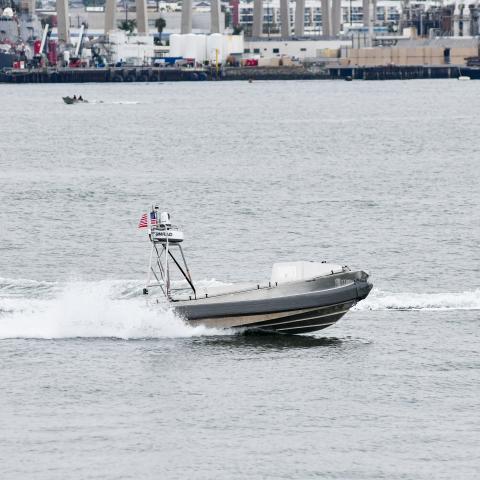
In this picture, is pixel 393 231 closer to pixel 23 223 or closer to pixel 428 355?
pixel 23 223

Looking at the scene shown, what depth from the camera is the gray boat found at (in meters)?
34.8

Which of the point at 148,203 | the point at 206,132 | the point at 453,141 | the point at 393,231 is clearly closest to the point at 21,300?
the point at 393,231

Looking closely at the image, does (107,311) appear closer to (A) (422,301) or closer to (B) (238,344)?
(B) (238,344)

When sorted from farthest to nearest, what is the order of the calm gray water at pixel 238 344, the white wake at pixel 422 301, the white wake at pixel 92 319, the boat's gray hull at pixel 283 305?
the white wake at pixel 422 301, the white wake at pixel 92 319, the boat's gray hull at pixel 283 305, the calm gray water at pixel 238 344

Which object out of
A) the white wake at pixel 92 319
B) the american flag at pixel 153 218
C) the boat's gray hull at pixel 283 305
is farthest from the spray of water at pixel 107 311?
the american flag at pixel 153 218

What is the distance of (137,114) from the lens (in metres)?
172

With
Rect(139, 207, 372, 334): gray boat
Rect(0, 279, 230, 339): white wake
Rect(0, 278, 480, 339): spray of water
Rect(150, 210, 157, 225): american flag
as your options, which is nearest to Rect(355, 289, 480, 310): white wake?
Rect(0, 278, 480, 339): spray of water

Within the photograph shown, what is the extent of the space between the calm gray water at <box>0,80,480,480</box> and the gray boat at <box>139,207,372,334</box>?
45 centimetres

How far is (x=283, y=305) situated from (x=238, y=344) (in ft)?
4.43

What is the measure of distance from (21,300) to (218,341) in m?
7.44

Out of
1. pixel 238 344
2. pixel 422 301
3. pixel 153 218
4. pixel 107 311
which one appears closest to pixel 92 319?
pixel 107 311

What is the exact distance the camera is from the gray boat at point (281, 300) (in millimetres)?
34844

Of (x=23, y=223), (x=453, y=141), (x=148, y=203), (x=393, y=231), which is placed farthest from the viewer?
(x=453, y=141)

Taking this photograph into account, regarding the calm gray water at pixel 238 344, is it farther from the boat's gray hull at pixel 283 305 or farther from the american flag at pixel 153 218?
the american flag at pixel 153 218
